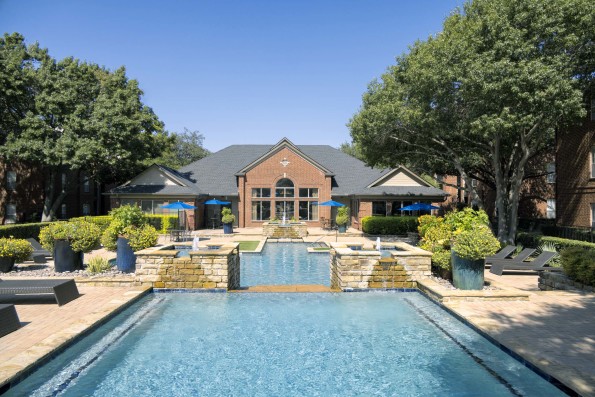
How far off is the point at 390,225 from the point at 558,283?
63.7ft

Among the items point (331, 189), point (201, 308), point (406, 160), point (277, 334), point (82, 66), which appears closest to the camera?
point (277, 334)

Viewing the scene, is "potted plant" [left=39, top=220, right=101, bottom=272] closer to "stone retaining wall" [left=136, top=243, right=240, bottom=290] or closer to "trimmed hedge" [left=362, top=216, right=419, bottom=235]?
"stone retaining wall" [left=136, top=243, right=240, bottom=290]

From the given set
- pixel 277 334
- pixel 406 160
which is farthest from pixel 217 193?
pixel 277 334

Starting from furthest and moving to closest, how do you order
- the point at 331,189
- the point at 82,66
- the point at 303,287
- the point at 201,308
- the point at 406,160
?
the point at 331,189
the point at 82,66
the point at 406,160
the point at 303,287
the point at 201,308

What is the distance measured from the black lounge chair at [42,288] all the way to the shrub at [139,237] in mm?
3758

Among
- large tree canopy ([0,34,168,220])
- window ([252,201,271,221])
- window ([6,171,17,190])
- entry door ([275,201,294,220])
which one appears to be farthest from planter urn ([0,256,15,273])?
window ([6,171,17,190])

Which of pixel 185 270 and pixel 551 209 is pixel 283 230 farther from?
pixel 551 209

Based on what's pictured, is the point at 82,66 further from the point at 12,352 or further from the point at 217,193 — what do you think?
the point at 12,352

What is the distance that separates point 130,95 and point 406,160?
24.0 metres

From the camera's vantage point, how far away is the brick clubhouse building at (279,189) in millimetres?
36188

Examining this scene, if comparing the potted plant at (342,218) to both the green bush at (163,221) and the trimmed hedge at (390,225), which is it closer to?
the trimmed hedge at (390,225)

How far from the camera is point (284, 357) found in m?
7.34

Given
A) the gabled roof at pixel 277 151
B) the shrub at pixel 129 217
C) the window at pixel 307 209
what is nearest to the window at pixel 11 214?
the gabled roof at pixel 277 151

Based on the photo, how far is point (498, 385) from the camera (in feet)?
20.1
